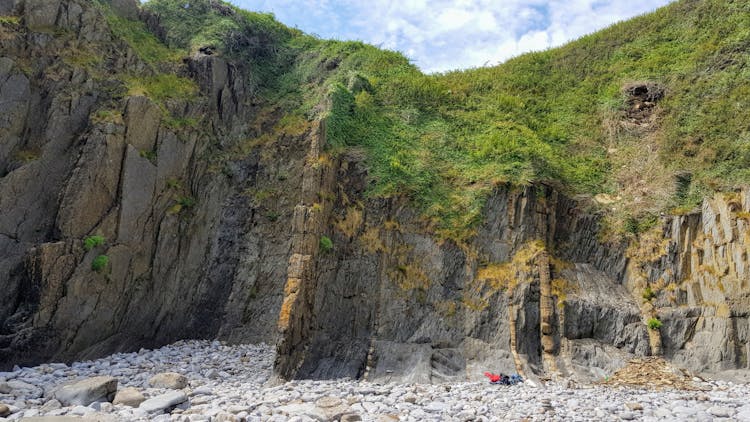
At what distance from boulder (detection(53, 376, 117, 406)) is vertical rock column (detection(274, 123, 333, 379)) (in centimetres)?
449

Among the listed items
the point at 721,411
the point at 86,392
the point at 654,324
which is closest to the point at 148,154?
the point at 86,392

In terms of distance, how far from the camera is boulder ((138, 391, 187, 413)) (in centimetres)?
1051

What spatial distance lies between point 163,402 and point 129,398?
36.6 inches

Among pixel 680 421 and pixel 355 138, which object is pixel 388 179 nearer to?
pixel 355 138

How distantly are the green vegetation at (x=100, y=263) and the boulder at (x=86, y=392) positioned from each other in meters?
4.29

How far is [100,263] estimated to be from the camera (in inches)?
577

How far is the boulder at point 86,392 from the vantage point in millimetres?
10758

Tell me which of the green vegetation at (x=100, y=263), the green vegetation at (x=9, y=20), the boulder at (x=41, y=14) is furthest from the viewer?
the boulder at (x=41, y=14)

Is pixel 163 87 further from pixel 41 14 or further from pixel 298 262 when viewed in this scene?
pixel 298 262

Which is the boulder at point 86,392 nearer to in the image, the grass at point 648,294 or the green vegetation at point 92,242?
the green vegetation at point 92,242

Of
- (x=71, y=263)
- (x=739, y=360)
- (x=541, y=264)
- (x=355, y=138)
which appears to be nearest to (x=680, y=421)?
(x=739, y=360)

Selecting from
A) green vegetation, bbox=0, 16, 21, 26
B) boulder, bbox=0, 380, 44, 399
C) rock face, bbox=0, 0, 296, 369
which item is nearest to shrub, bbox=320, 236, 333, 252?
rock face, bbox=0, 0, 296, 369

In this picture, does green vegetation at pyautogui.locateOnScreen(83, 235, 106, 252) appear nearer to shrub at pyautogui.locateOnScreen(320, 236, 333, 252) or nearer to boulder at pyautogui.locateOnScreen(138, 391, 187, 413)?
boulder at pyautogui.locateOnScreen(138, 391, 187, 413)

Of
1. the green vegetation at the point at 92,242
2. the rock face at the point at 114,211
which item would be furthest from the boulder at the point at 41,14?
the green vegetation at the point at 92,242
